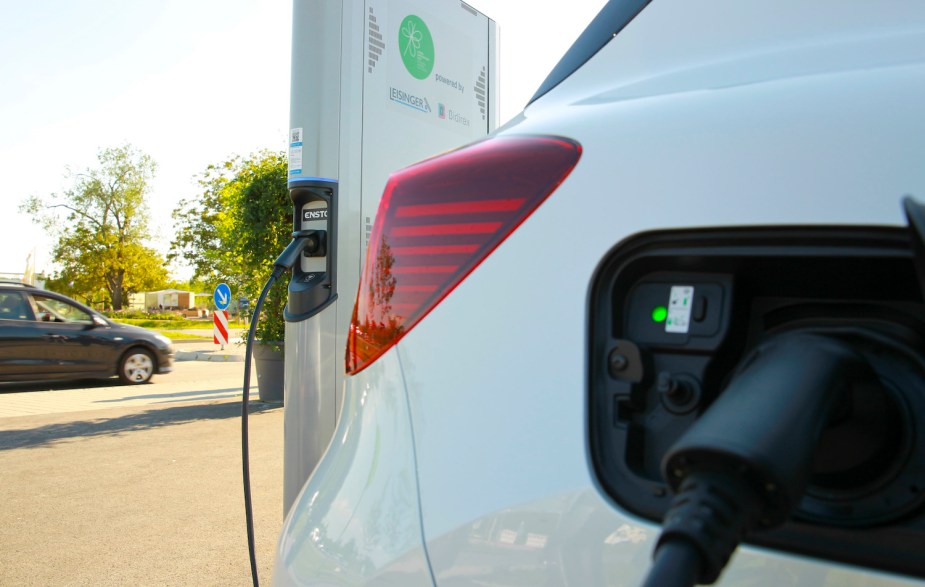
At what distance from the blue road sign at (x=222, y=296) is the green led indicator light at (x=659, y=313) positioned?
10.2 meters

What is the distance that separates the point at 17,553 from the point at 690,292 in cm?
423

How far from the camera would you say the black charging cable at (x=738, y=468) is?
0.75 meters

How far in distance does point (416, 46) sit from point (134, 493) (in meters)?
3.56

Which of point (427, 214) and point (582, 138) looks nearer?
point (582, 138)

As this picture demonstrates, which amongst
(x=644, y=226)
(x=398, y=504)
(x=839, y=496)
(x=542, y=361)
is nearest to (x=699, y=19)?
(x=644, y=226)

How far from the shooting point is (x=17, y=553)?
4047mm

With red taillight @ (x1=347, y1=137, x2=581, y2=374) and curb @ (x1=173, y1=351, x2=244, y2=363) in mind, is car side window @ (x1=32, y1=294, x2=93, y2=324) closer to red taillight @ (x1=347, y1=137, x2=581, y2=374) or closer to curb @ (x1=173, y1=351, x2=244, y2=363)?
curb @ (x1=173, y1=351, x2=244, y2=363)

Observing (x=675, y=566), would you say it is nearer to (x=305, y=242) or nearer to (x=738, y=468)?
Answer: (x=738, y=468)

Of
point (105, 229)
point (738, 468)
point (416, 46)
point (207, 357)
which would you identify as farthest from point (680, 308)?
point (105, 229)

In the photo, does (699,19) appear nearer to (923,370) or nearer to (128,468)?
(923,370)

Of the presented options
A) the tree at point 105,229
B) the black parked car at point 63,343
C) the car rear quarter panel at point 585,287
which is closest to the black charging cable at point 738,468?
the car rear quarter panel at point 585,287

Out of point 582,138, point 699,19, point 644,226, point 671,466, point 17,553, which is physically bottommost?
point 17,553

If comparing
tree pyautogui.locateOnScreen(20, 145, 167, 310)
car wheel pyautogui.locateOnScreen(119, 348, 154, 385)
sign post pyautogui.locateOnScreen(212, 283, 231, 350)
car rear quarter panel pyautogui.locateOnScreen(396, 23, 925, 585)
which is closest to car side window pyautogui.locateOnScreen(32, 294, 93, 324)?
car wheel pyautogui.locateOnScreen(119, 348, 154, 385)

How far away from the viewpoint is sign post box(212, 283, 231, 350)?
36.6 feet
